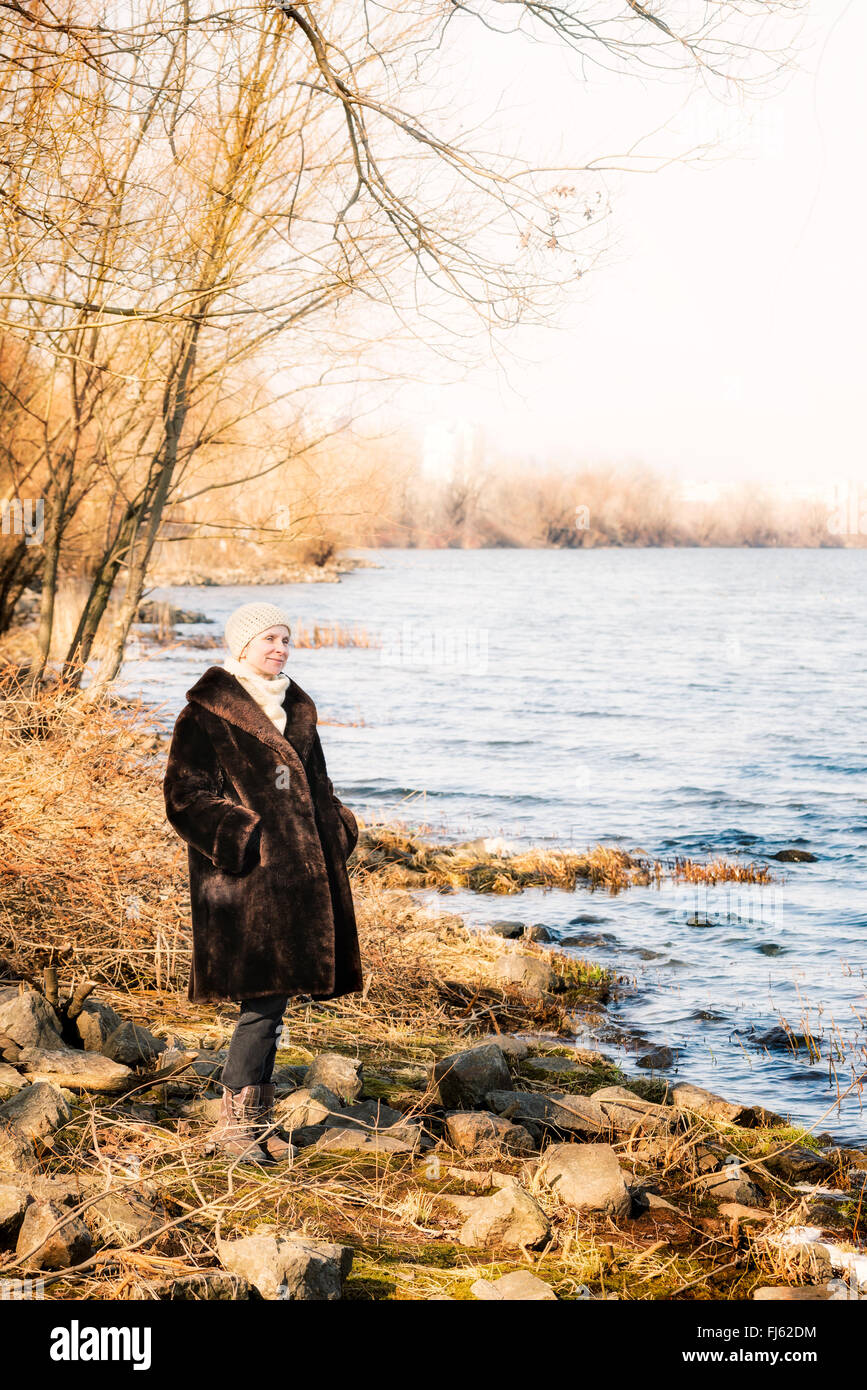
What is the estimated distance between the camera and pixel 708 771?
62.5ft

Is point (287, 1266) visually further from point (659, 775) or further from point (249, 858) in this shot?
point (659, 775)

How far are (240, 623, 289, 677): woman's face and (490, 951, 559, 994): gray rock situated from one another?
4189 millimetres

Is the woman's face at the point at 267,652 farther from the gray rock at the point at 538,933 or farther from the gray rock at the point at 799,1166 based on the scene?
the gray rock at the point at 538,933

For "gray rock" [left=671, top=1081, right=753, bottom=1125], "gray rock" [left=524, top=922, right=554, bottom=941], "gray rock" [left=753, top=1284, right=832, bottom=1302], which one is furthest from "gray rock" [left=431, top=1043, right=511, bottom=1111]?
"gray rock" [left=524, top=922, right=554, bottom=941]

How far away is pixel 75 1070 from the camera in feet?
17.0

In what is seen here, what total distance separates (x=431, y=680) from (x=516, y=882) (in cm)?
1961

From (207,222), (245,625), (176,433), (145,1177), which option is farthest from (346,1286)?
(176,433)

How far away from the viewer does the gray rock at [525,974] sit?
8.25 metres

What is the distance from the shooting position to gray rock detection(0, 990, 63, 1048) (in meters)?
5.41

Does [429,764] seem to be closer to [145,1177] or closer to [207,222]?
[207,222]

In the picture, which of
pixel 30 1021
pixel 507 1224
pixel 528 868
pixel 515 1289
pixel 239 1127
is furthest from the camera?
pixel 528 868

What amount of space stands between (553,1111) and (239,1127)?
68.2 inches
